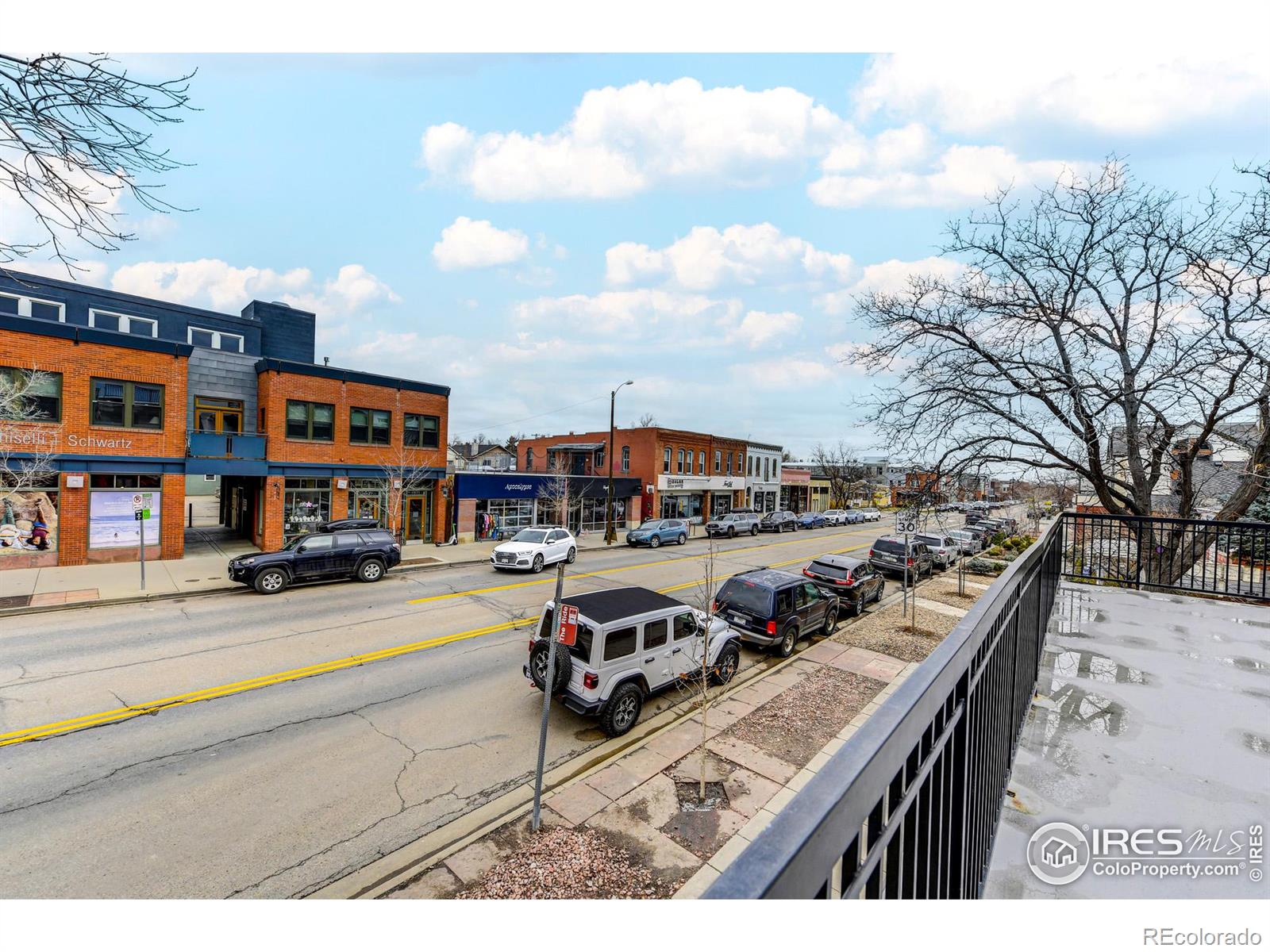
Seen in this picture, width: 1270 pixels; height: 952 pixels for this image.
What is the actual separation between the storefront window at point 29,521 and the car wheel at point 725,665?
2293cm

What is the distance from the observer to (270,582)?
15898 mm

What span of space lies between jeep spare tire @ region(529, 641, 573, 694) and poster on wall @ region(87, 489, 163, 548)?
19.9 meters

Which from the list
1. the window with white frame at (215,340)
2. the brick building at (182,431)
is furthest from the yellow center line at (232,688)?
the window with white frame at (215,340)

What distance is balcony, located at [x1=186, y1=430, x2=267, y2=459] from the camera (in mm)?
21406

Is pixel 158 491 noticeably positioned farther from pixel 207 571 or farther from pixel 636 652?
pixel 636 652

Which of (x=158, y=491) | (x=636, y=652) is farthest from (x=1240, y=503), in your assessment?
(x=158, y=491)

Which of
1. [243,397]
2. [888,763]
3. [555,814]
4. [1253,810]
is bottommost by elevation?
[555,814]

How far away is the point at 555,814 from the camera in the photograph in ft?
20.5

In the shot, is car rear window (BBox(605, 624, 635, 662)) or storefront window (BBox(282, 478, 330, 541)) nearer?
car rear window (BBox(605, 624, 635, 662))

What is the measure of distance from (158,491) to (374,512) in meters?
8.01

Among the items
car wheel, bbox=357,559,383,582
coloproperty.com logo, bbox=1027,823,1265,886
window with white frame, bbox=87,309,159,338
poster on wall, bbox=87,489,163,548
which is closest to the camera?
coloproperty.com logo, bbox=1027,823,1265,886

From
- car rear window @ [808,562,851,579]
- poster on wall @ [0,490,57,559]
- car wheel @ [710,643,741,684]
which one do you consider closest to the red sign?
car wheel @ [710,643,741,684]

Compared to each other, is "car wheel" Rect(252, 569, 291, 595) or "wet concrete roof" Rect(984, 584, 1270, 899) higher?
"wet concrete roof" Rect(984, 584, 1270, 899)

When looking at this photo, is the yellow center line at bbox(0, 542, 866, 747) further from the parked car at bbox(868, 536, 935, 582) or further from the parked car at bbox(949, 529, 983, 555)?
the parked car at bbox(949, 529, 983, 555)
